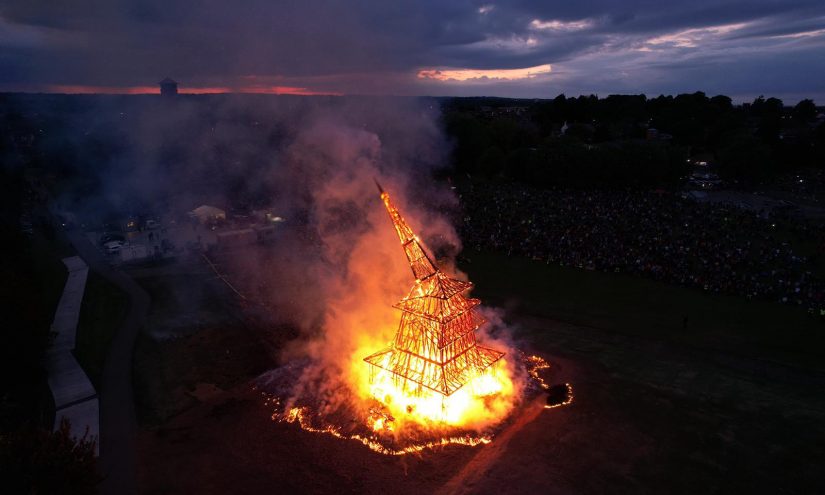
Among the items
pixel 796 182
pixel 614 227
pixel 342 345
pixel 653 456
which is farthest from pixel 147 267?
pixel 796 182

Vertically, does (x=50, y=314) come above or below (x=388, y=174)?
below

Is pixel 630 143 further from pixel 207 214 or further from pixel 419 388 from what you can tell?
pixel 419 388

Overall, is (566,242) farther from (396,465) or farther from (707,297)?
(396,465)

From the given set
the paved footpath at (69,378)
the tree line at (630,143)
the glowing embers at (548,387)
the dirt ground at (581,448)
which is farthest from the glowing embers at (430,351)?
the tree line at (630,143)

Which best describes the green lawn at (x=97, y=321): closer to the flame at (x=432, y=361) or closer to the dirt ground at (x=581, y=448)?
the dirt ground at (x=581, y=448)

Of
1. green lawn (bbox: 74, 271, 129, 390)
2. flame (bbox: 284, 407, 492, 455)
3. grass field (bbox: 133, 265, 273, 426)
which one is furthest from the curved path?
flame (bbox: 284, 407, 492, 455)

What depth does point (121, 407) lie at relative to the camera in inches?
936

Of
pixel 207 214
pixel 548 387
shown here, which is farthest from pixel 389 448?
pixel 207 214

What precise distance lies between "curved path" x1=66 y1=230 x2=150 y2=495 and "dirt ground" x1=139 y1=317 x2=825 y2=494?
2.14ft

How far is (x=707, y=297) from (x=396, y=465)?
92.7ft

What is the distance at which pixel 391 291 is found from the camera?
3102 cm

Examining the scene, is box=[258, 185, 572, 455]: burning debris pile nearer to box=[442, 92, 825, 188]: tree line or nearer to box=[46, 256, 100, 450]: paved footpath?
box=[46, 256, 100, 450]: paved footpath

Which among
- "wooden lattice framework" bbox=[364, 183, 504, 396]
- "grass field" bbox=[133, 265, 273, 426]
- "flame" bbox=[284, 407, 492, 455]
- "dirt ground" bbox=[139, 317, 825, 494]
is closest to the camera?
"dirt ground" bbox=[139, 317, 825, 494]

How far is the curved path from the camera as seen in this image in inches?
763
